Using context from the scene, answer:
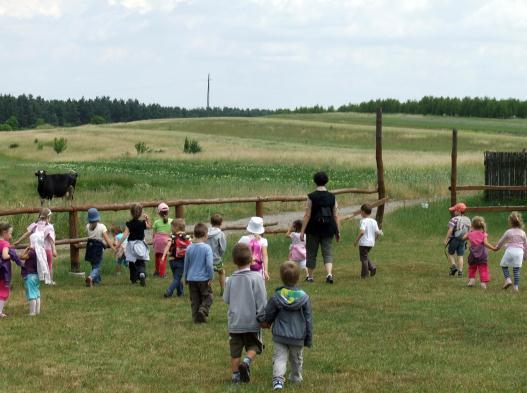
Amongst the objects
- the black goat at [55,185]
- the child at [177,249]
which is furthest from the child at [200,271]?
the black goat at [55,185]

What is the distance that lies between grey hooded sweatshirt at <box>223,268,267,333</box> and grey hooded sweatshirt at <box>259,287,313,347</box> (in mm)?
361

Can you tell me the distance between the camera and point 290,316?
933 centimetres

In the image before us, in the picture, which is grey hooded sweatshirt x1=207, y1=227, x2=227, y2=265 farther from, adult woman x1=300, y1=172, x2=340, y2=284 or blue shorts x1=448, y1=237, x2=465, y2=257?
blue shorts x1=448, y1=237, x2=465, y2=257

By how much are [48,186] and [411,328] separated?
24714 mm

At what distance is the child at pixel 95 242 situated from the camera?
661 inches

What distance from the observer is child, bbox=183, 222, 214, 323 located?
12695 millimetres

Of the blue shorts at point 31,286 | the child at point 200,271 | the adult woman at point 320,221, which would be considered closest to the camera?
the child at point 200,271

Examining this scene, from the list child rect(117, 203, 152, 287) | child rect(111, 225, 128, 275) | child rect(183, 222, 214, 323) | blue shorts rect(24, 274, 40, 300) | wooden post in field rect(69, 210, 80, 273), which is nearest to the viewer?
child rect(183, 222, 214, 323)

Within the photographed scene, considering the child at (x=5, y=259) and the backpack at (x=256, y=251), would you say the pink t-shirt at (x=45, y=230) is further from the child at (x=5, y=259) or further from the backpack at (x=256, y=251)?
the backpack at (x=256, y=251)

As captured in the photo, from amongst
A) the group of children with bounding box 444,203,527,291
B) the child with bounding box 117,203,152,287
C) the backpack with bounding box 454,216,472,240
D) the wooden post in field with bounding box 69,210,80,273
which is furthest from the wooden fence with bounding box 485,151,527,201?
the child with bounding box 117,203,152,287

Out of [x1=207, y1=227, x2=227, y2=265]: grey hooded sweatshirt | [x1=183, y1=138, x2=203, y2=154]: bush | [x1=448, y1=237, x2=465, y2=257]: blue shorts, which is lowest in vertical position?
[x1=183, y1=138, x2=203, y2=154]: bush

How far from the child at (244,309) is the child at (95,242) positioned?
7.20 m

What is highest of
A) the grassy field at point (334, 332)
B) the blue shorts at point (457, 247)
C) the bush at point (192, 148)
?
the blue shorts at point (457, 247)

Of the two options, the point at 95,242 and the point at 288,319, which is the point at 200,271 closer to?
the point at 288,319
